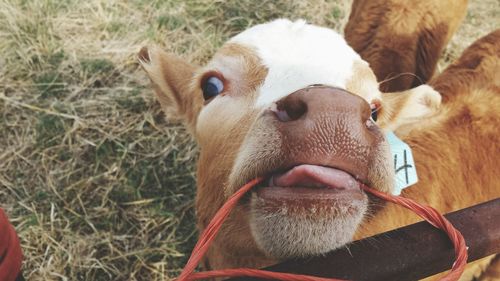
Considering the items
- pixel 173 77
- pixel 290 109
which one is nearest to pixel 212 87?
pixel 173 77

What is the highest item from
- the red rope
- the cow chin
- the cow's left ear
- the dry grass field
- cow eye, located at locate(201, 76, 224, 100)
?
the red rope

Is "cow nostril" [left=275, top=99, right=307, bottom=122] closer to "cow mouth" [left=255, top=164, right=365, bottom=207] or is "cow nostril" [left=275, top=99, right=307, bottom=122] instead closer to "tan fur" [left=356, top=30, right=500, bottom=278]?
"cow mouth" [left=255, top=164, right=365, bottom=207]

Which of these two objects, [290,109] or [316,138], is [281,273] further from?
[290,109]

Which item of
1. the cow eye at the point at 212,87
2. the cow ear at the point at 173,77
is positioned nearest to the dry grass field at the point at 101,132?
the cow ear at the point at 173,77

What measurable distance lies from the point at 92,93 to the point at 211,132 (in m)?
2.54

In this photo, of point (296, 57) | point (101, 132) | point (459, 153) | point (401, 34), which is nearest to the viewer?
point (296, 57)

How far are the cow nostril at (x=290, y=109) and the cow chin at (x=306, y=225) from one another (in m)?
0.24

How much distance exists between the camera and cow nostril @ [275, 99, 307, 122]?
1258mm

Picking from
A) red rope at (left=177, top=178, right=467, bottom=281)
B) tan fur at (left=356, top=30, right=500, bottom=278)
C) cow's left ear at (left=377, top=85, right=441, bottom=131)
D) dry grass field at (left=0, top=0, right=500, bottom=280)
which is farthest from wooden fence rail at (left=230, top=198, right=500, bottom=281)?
dry grass field at (left=0, top=0, right=500, bottom=280)

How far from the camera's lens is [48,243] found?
10.9 feet

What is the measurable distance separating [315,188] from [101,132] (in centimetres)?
313

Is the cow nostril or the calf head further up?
the cow nostril

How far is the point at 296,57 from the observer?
2.00 meters

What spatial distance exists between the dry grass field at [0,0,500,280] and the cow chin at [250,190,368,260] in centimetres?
213
